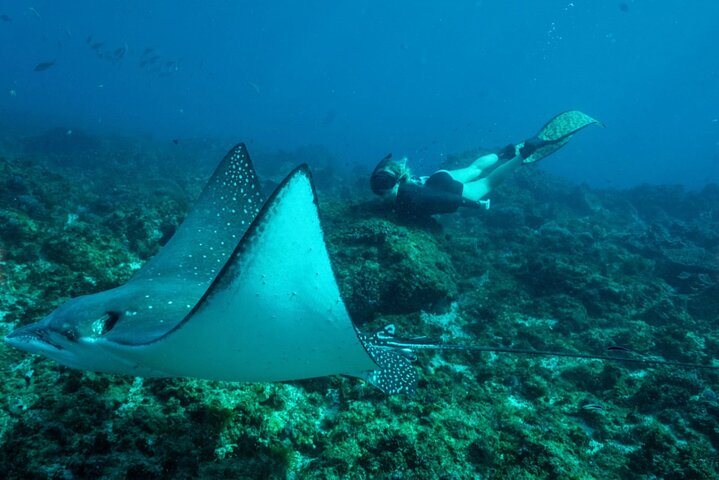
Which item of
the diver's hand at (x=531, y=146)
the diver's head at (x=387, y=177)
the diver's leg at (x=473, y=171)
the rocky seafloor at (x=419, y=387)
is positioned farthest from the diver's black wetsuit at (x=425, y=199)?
the diver's hand at (x=531, y=146)

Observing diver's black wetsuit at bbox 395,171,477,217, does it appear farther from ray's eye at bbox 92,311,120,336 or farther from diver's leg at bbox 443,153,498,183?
ray's eye at bbox 92,311,120,336

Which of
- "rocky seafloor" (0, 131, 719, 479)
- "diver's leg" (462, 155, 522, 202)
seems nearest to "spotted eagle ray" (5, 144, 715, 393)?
"rocky seafloor" (0, 131, 719, 479)

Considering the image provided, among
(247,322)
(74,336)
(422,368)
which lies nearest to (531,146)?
(422,368)

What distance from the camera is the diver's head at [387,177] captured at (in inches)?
273

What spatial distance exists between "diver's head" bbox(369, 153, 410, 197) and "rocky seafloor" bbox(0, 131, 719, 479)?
0.44 metres

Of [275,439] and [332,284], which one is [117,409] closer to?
[275,439]

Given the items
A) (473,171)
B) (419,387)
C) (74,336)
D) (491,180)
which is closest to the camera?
(74,336)

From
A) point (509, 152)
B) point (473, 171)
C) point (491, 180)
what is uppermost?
point (509, 152)

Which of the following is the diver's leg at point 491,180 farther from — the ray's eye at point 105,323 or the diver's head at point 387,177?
the ray's eye at point 105,323

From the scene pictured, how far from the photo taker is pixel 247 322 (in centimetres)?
195

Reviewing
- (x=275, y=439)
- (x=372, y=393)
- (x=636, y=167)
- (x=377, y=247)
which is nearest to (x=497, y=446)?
(x=372, y=393)

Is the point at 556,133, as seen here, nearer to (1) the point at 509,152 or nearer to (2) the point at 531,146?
(2) the point at 531,146

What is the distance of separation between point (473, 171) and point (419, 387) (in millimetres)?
6905

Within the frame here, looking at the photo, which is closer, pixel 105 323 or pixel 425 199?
pixel 105 323
